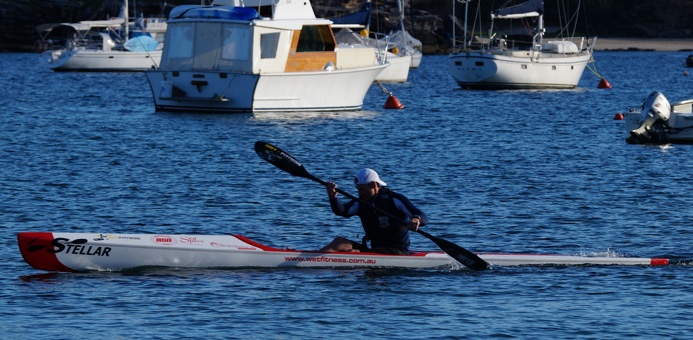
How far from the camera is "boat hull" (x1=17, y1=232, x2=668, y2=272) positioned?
1703 cm

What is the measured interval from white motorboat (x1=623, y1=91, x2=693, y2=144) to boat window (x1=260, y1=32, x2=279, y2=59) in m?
11.2

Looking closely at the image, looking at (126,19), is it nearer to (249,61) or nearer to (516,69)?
(516,69)

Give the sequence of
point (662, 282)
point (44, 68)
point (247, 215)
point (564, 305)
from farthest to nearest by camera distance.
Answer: point (44, 68) → point (247, 215) → point (662, 282) → point (564, 305)

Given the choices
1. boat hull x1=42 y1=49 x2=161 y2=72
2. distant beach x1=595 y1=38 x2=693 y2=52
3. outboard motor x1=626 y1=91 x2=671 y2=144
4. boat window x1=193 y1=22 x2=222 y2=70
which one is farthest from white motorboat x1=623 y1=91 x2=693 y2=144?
distant beach x1=595 y1=38 x2=693 y2=52

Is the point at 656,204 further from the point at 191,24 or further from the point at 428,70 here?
the point at 428,70

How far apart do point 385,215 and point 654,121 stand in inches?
→ 769

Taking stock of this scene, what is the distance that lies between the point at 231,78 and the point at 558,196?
16584 millimetres

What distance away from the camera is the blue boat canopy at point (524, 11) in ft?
195

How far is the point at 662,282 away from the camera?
17.0 meters

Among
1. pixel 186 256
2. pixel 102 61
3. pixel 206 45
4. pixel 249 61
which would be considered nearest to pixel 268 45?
pixel 249 61

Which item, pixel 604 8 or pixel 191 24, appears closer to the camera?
pixel 191 24

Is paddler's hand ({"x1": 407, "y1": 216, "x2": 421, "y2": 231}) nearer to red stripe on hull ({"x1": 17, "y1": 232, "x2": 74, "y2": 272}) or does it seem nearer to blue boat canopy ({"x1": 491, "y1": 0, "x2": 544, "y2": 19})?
red stripe on hull ({"x1": 17, "y1": 232, "x2": 74, "y2": 272})

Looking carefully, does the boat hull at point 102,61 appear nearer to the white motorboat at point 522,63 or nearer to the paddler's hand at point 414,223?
the white motorboat at point 522,63

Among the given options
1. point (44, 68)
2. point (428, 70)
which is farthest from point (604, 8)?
point (44, 68)
